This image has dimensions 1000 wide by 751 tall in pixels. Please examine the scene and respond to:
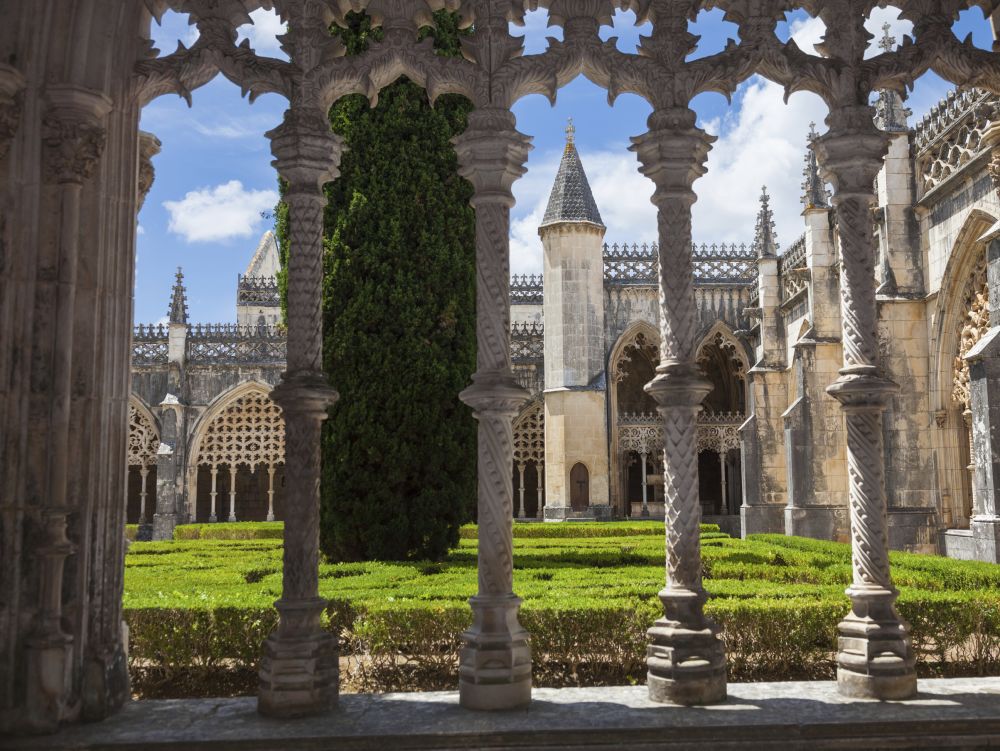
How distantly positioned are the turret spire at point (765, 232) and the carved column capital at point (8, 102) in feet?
53.6

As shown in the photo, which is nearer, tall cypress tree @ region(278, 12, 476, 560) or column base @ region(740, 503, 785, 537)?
tall cypress tree @ region(278, 12, 476, 560)

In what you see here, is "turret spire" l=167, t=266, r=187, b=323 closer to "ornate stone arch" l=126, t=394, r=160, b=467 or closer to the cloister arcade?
"ornate stone arch" l=126, t=394, r=160, b=467

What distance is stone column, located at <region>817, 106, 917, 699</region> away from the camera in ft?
12.3

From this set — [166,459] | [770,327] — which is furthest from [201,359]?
[770,327]

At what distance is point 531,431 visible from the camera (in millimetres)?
20500

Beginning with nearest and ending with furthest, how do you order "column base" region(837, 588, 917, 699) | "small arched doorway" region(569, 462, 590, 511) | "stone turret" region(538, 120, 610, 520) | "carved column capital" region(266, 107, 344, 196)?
"column base" region(837, 588, 917, 699), "carved column capital" region(266, 107, 344, 196), "stone turret" region(538, 120, 610, 520), "small arched doorway" region(569, 462, 590, 511)

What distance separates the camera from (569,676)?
202 inches

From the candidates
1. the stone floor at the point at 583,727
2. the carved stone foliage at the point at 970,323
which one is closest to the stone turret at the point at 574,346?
the carved stone foliage at the point at 970,323

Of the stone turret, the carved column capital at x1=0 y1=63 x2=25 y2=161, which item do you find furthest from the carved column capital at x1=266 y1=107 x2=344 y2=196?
the stone turret

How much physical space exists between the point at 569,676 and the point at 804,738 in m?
1.96

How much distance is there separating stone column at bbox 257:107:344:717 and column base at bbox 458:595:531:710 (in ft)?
1.88

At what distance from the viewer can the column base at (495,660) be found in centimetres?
366

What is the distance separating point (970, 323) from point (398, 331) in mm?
6943

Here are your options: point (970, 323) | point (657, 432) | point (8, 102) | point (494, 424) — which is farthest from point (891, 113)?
point (8, 102)
